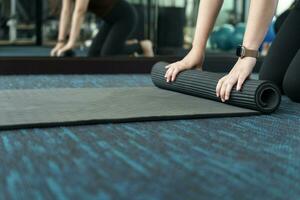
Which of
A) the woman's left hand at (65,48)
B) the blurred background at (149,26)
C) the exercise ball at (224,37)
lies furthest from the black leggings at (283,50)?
the exercise ball at (224,37)

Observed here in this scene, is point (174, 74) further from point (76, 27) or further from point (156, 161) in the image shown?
point (76, 27)

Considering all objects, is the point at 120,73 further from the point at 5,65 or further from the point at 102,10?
the point at 5,65

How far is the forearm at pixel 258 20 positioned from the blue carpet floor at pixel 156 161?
11.1 inches

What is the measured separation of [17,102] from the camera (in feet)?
4.83

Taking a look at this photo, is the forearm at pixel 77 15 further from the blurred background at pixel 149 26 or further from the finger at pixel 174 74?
the finger at pixel 174 74

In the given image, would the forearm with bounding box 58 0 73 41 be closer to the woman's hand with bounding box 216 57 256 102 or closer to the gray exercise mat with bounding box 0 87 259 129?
the gray exercise mat with bounding box 0 87 259 129

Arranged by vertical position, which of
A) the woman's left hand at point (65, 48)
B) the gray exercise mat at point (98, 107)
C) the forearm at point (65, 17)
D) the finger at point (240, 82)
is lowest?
the gray exercise mat at point (98, 107)

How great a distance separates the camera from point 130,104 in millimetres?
1464

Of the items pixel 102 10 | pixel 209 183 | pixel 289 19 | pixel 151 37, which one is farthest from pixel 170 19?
pixel 209 183

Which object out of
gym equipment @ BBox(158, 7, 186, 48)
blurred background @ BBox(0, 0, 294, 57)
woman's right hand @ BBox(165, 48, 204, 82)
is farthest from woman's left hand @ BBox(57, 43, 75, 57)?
woman's right hand @ BBox(165, 48, 204, 82)

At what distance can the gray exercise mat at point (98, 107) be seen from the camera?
121cm

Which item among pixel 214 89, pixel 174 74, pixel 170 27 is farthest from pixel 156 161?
pixel 170 27

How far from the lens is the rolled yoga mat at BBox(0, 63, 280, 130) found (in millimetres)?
1224

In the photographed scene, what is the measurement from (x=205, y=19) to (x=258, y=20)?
1.01 feet
